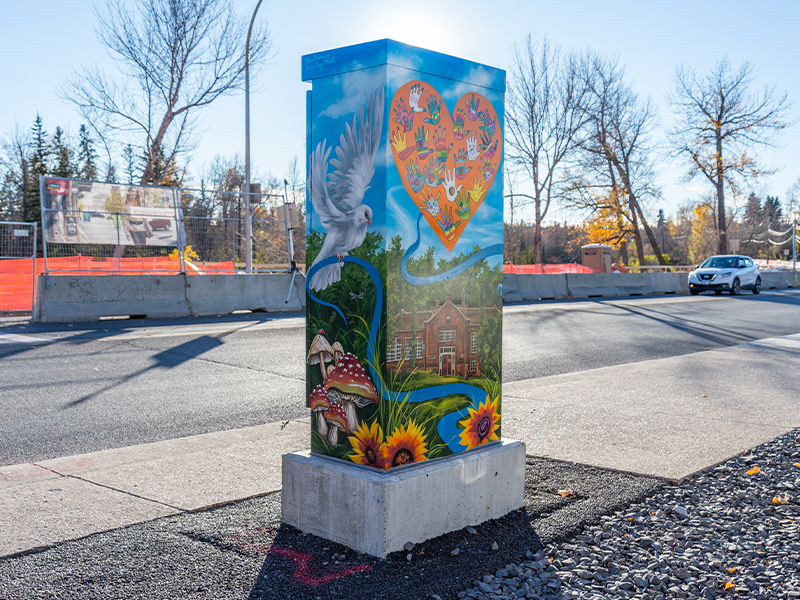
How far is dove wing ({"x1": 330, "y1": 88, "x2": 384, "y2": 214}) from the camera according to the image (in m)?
3.04

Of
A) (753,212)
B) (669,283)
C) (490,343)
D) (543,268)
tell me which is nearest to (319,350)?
(490,343)

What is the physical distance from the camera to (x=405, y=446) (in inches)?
125

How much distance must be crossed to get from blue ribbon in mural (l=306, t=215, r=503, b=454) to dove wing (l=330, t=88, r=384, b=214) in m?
0.28

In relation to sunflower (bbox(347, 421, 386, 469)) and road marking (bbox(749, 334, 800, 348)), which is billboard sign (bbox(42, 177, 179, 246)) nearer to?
road marking (bbox(749, 334, 800, 348))

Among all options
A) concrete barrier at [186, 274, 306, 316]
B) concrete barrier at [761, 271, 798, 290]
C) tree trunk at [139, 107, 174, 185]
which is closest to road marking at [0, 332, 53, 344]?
concrete barrier at [186, 274, 306, 316]

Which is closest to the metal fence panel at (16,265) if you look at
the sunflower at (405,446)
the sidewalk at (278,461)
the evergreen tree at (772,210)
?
the sidewalk at (278,461)

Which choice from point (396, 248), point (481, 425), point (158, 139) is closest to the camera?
point (396, 248)

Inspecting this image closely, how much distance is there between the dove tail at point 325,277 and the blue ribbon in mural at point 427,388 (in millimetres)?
A: 20

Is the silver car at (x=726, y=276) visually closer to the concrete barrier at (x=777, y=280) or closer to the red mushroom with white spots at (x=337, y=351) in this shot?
the concrete barrier at (x=777, y=280)

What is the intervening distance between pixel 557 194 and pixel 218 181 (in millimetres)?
34198

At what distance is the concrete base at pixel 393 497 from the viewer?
3.04m

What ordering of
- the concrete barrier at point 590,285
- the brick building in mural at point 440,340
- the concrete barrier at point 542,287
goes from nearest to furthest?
the brick building in mural at point 440,340, the concrete barrier at point 542,287, the concrete barrier at point 590,285

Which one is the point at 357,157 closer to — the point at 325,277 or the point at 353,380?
the point at 325,277

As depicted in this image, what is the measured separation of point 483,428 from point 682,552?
41.9 inches
